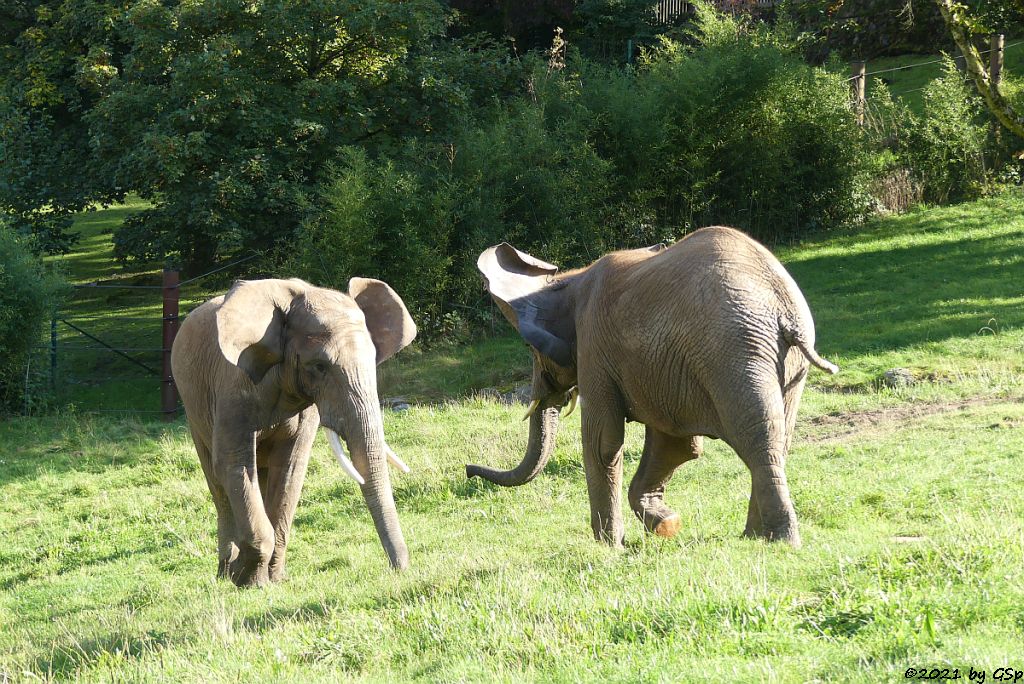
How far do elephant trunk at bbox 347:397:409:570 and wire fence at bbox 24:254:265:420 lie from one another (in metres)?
10.1

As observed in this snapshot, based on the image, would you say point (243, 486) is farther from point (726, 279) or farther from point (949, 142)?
point (949, 142)

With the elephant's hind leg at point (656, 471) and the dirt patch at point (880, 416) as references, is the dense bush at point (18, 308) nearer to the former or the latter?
the dirt patch at point (880, 416)

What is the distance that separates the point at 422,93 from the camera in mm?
23609

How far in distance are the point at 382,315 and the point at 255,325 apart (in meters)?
1.14

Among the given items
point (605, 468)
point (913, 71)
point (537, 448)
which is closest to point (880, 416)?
point (537, 448)

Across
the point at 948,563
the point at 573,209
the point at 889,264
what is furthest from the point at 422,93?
the point at 948,563

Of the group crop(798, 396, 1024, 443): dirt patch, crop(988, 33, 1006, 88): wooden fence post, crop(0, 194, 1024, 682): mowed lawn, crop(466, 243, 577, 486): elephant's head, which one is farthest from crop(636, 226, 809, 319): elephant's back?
crop(988, 33, 1006, 88): wooden fence post

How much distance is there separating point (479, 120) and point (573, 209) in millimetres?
3396

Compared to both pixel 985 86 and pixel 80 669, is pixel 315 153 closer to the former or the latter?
pixel 985 86

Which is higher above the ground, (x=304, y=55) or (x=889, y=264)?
(x=304, y=55)

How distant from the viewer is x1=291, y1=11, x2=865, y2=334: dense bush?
20.8m

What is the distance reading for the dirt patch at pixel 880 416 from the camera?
42.5 ft

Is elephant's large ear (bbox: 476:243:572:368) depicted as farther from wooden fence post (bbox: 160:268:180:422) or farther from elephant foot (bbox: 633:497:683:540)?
wooden fence post (bbox: 160:268:180:422)

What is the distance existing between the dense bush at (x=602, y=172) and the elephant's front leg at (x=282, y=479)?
36.8 feet
